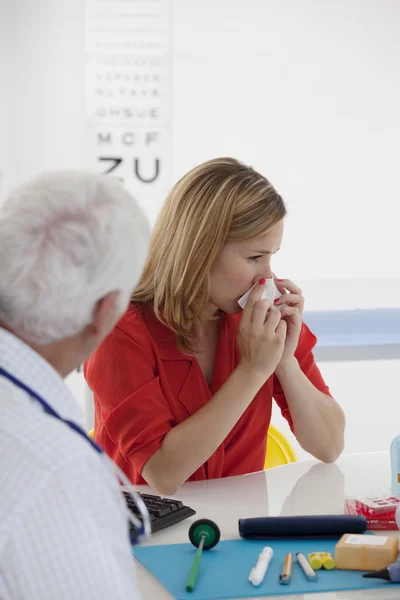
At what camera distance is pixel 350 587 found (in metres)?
1.13

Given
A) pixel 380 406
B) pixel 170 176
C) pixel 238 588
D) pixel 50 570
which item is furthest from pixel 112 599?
pixel 380 406

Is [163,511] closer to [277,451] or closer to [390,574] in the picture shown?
[390,574]

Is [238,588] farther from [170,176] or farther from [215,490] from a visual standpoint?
[170,176]

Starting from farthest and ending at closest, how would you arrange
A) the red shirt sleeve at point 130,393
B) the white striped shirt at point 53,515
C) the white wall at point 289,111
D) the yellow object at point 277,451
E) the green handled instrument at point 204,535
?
the white wall at point 289,111
the yellow object at point 277,451
the red shirt sleeve at point 130,393
the green handled instrument at point 204,535
the white striped shirt at point 53,515

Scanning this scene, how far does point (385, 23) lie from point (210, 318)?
2.15 m

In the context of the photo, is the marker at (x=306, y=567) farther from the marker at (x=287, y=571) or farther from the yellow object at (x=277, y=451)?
the yellow object at (x=277, y=451)

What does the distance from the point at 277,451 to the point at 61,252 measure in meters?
1.46

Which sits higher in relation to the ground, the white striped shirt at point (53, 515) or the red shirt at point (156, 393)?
the white striped shirt at point (53, 515)

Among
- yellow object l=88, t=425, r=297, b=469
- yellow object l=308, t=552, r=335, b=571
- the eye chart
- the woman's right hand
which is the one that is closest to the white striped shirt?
yellow object l=308, t=552, r=335, b=571

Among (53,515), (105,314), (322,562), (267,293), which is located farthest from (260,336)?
(53,515)

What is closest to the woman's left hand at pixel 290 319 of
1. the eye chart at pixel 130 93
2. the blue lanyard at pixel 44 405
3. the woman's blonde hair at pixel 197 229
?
the woman's blonde hair at pixel 197 229

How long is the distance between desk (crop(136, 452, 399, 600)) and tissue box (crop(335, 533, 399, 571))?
0.21 m

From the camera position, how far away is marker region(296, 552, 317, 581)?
1152 mm

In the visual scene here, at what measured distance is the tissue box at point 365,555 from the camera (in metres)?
1.18
